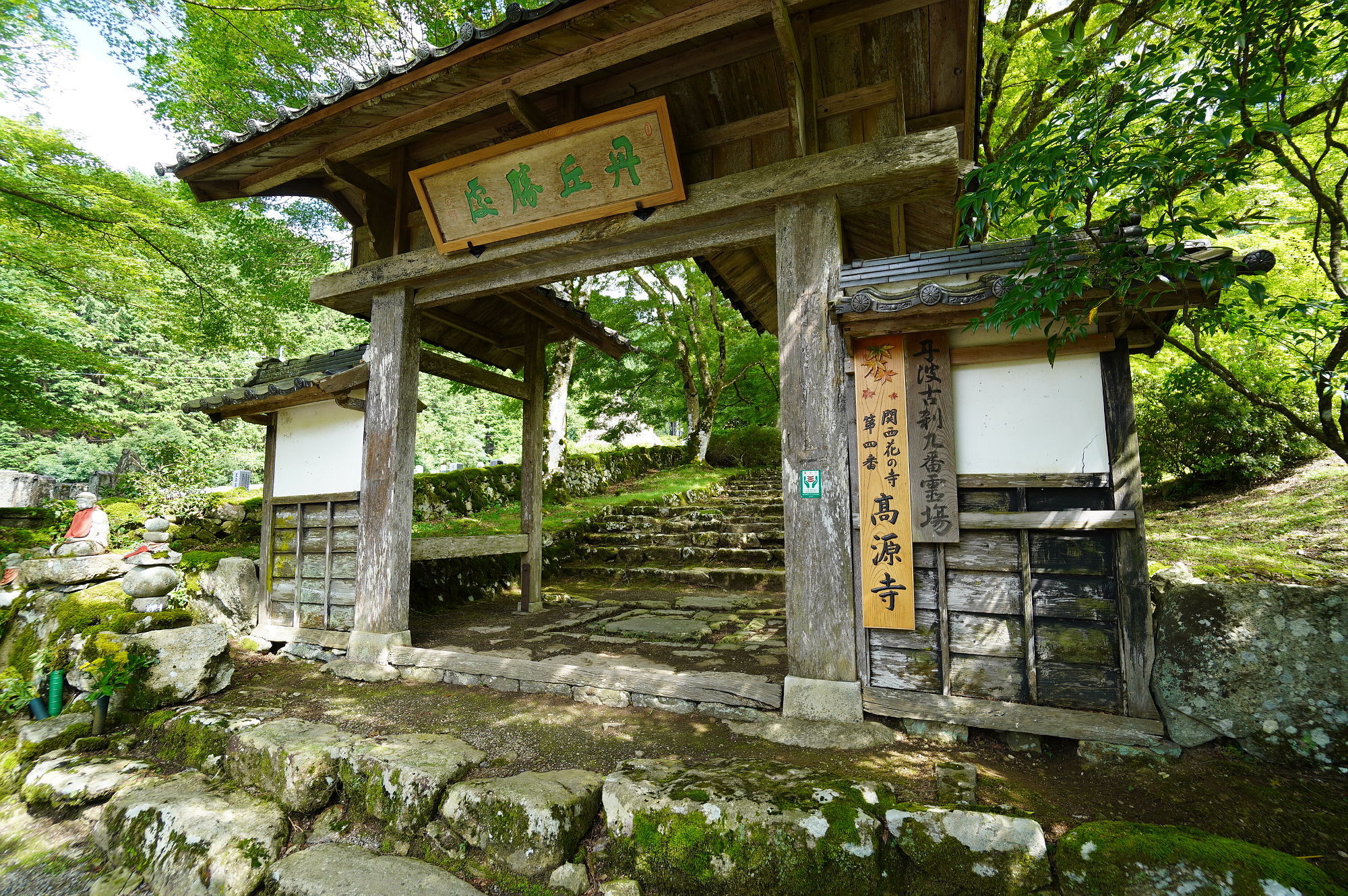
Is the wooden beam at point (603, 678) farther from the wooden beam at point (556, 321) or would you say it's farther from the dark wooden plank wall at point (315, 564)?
the wooden beam at point (556, 321)

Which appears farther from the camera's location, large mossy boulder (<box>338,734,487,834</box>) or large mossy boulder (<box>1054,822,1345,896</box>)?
large mossy boulder (<box>338,734,487,834</box>)

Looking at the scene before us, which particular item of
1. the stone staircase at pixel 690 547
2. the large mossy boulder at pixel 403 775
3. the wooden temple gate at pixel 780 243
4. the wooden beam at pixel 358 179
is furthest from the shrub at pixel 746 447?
the large mossy boulder at pixel 403 775

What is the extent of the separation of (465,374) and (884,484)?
5.28 meters

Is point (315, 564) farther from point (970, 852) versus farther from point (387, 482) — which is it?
point (970, 852)

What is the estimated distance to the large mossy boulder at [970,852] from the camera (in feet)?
7.46

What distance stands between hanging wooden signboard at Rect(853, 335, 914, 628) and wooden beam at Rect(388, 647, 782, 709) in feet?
3.20

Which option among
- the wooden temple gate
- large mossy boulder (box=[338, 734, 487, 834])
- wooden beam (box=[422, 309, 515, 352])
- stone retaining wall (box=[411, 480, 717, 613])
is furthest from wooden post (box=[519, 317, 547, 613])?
large mossy boulder (box=[338, 734, 487, 834])

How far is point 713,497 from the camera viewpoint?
560 inches

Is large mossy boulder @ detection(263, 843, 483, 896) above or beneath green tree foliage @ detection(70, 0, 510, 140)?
beneath

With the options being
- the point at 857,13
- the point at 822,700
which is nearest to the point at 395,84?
the point at 857,13

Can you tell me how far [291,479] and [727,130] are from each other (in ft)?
19.9

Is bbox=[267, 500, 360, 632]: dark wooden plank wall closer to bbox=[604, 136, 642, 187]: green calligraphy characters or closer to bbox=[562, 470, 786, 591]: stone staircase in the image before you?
bbox=[604, 136, 642, 187]: green calligraphy characters

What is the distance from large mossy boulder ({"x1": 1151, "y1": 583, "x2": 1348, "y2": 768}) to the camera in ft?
9.34

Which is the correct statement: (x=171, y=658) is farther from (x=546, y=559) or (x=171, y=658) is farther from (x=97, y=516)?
(x=546, y=559)
